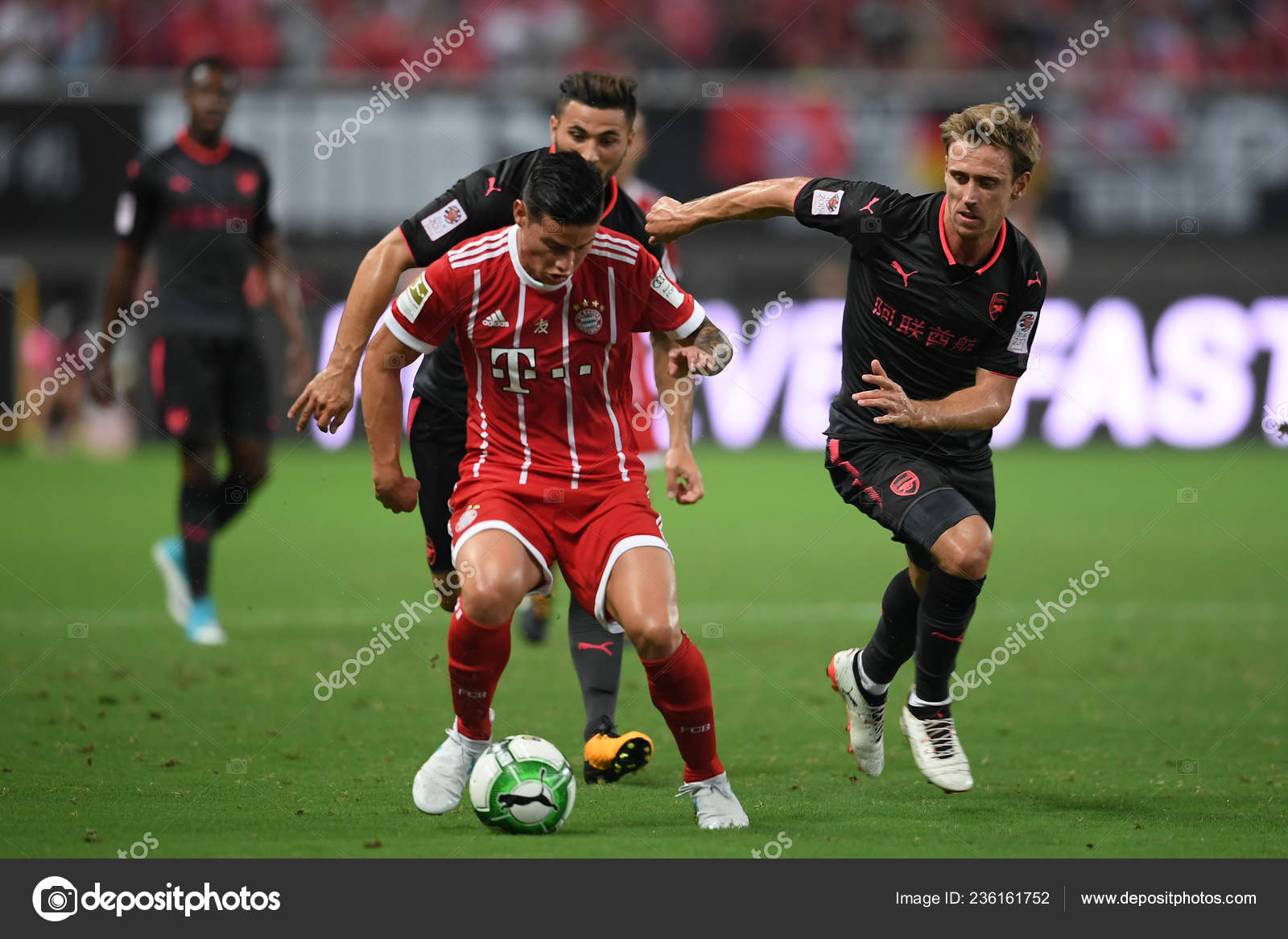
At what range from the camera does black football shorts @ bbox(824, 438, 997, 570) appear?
5.23 m

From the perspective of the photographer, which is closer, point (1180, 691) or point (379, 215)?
point (1180, 691)

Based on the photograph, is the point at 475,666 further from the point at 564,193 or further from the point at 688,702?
the point at 564,193

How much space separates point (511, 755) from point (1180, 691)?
3.67 metres

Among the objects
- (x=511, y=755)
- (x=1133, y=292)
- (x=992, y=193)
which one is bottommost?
(x=511, y=755)

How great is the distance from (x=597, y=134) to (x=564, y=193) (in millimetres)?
890

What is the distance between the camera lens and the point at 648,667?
180 inches

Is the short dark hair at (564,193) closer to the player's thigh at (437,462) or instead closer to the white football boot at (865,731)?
the player's thigh at (437,462)

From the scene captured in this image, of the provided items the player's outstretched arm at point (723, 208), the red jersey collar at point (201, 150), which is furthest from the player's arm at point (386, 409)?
the red jersey collar at point (201, 150)

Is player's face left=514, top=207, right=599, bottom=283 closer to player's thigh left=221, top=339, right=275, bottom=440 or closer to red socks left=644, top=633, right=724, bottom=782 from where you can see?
red socks left=644, top=633, right=724, bottom=782

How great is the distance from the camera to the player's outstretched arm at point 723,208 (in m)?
5.29

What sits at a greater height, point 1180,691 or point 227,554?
point 227,554
